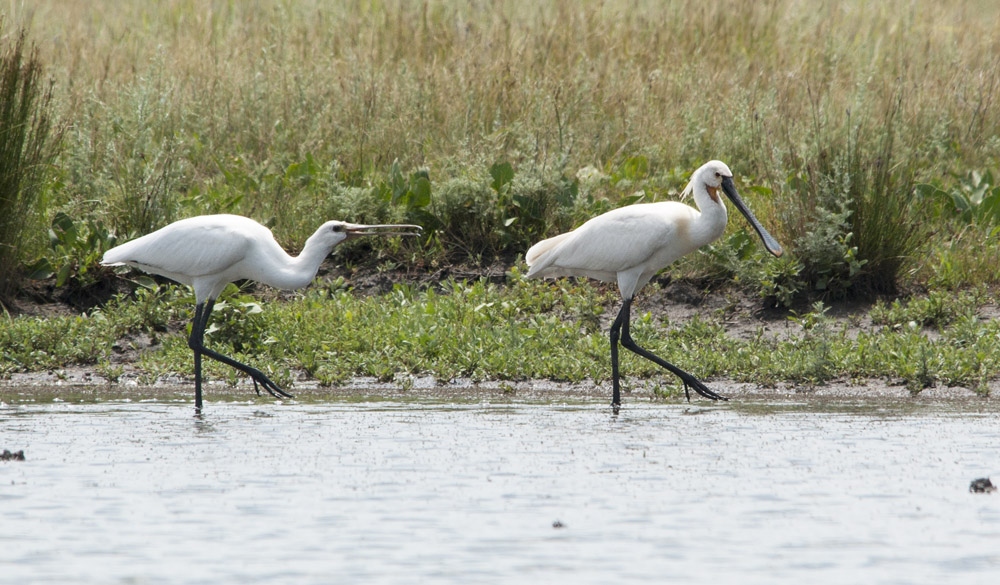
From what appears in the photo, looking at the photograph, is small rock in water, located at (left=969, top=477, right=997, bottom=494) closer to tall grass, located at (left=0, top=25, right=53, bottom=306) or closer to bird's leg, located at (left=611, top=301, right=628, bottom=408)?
bird's leg, located at (left=611, top=301, right=628, bottom=408)

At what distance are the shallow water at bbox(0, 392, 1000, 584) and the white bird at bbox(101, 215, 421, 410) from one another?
0.95 metres

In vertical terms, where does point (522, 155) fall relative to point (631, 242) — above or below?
above

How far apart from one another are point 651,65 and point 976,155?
3.23 m

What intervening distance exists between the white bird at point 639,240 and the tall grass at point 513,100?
1.26 meters

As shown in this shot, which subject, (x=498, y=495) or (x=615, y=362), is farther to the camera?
(x=615, y=362)

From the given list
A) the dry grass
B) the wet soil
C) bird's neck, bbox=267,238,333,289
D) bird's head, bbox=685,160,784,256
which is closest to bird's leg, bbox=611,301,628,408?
the wet soil

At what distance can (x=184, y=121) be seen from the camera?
11180 mm

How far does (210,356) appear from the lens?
795 cm

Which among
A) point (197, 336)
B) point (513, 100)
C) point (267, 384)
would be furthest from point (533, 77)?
point (267, 384)

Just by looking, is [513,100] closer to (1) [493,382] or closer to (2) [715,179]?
(2) [715,179]

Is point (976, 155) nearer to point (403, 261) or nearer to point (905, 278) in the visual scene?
point (905, 278)

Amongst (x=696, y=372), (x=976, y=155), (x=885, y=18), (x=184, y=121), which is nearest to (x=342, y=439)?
(x=696, y=372)

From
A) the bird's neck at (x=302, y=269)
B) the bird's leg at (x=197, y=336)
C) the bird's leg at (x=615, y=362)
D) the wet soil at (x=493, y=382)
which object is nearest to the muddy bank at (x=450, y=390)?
the wet soil at (x=493, y=382)

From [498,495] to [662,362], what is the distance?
9.54ft
